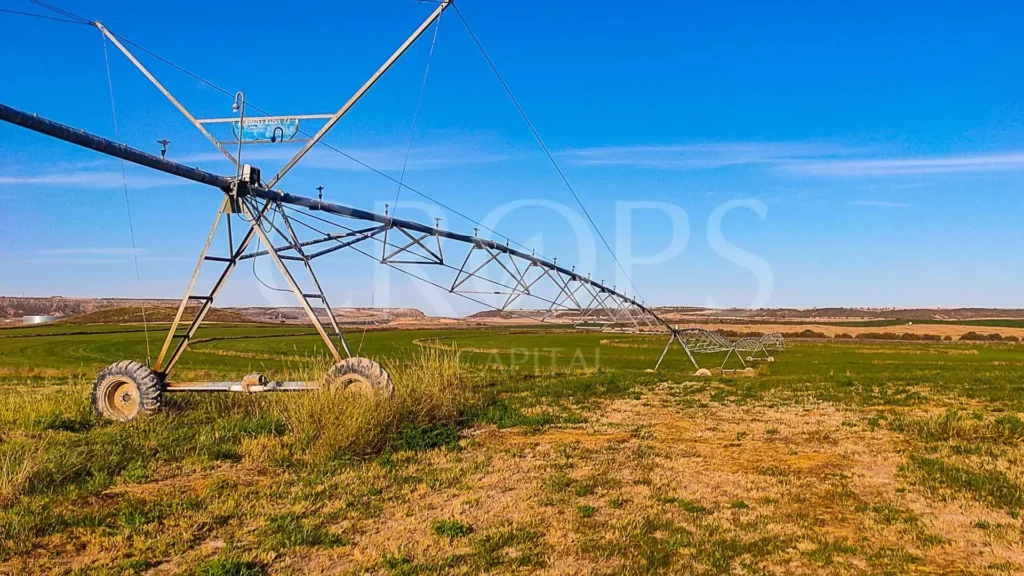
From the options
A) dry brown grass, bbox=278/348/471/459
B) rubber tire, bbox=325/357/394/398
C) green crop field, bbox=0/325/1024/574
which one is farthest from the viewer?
rubber tire, bbox=325/357/394/398

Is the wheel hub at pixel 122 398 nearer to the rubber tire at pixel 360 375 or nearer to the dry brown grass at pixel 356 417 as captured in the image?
the dry brown grass at pixel 356 417

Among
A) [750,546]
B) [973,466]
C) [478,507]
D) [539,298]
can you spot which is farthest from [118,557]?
[539,298]

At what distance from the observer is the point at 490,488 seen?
885 cm

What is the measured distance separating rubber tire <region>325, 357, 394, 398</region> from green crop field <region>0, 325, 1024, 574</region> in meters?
0.35

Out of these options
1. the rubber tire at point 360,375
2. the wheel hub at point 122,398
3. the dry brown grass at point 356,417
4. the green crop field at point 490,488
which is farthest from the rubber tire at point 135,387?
the rubber tire at point 360,375

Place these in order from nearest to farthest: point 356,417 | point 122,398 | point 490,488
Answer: point 490,488 < point 356,417 < point 122,398

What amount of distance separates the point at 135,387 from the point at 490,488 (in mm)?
8413

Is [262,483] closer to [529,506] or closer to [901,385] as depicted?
[529,506]

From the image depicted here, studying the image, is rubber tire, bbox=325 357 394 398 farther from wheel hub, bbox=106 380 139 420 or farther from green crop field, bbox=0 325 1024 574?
wheel hub, bbox=106 380 139 420

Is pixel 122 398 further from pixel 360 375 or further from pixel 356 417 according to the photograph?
pixel 356 417

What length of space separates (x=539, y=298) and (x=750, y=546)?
11781 millimetres

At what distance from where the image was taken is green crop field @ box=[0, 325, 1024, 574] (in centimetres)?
638

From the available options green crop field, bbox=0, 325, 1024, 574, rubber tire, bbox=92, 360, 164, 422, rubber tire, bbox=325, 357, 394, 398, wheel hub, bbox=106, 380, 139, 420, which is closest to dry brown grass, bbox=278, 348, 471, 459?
green crop field, bbox=0, 325, 1024, 574

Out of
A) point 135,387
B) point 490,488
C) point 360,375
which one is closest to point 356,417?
point 360,375
